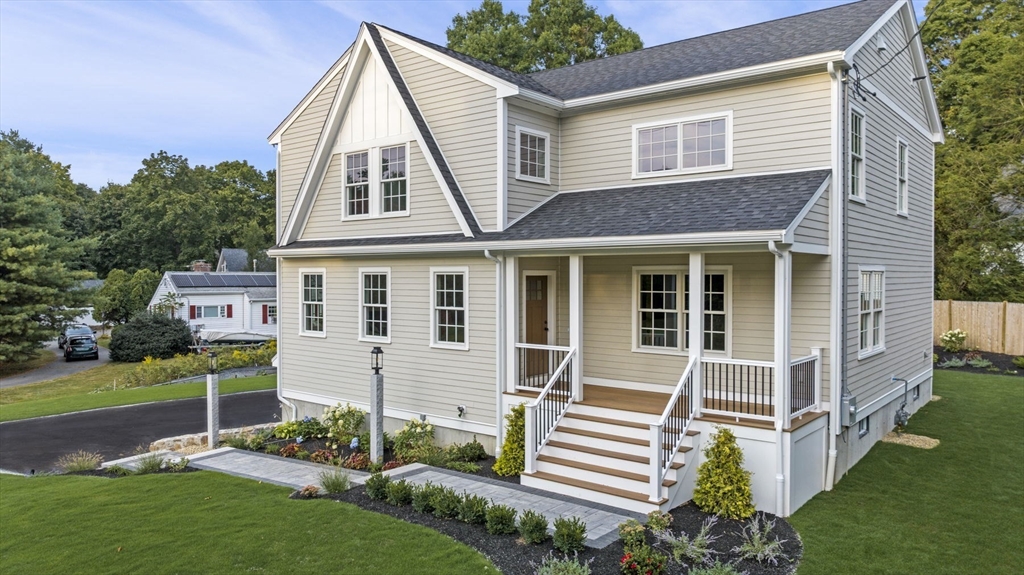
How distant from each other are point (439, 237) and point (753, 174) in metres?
5.64

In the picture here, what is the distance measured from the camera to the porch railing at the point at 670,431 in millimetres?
8438

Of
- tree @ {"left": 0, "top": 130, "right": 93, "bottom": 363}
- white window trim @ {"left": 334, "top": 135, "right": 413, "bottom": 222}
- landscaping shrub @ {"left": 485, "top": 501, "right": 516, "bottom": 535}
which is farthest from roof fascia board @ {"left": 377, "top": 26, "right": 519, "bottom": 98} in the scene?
tree @ {"left": 0, "top": 130, "right": 93, "bottom": 363}

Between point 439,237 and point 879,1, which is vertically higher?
point 879,1

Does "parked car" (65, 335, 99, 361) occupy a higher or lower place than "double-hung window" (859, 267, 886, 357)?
lower

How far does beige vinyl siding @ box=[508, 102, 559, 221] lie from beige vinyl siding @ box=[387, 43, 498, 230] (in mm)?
319

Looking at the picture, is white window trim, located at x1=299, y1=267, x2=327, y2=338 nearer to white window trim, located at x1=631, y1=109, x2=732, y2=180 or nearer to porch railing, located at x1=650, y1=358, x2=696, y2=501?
white window trim, located at x1=631, y1=109, x2=732, y2=180

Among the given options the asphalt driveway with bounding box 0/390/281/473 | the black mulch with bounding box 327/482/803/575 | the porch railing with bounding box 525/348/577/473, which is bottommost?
the asphalt driveway with bounding box 0/390/281/473

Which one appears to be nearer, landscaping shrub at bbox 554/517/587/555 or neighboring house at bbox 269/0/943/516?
landscaping shrub at bbox 554/517/587/555

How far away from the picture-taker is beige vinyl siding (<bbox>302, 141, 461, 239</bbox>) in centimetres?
1252

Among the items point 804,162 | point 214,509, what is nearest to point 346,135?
point 214,509

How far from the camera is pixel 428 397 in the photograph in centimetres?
1262

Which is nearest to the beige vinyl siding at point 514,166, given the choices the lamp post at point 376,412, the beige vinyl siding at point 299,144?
the lamp post at point 376,412

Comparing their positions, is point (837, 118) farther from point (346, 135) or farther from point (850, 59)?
point (346, 135)

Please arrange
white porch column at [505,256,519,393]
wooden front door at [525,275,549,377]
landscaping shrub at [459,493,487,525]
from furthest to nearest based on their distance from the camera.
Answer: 1. wooden front door at [525,275,549,377]
2. white porch column at [505,256,519,393]
3. landscaping shrub at [459,493,487,525]
